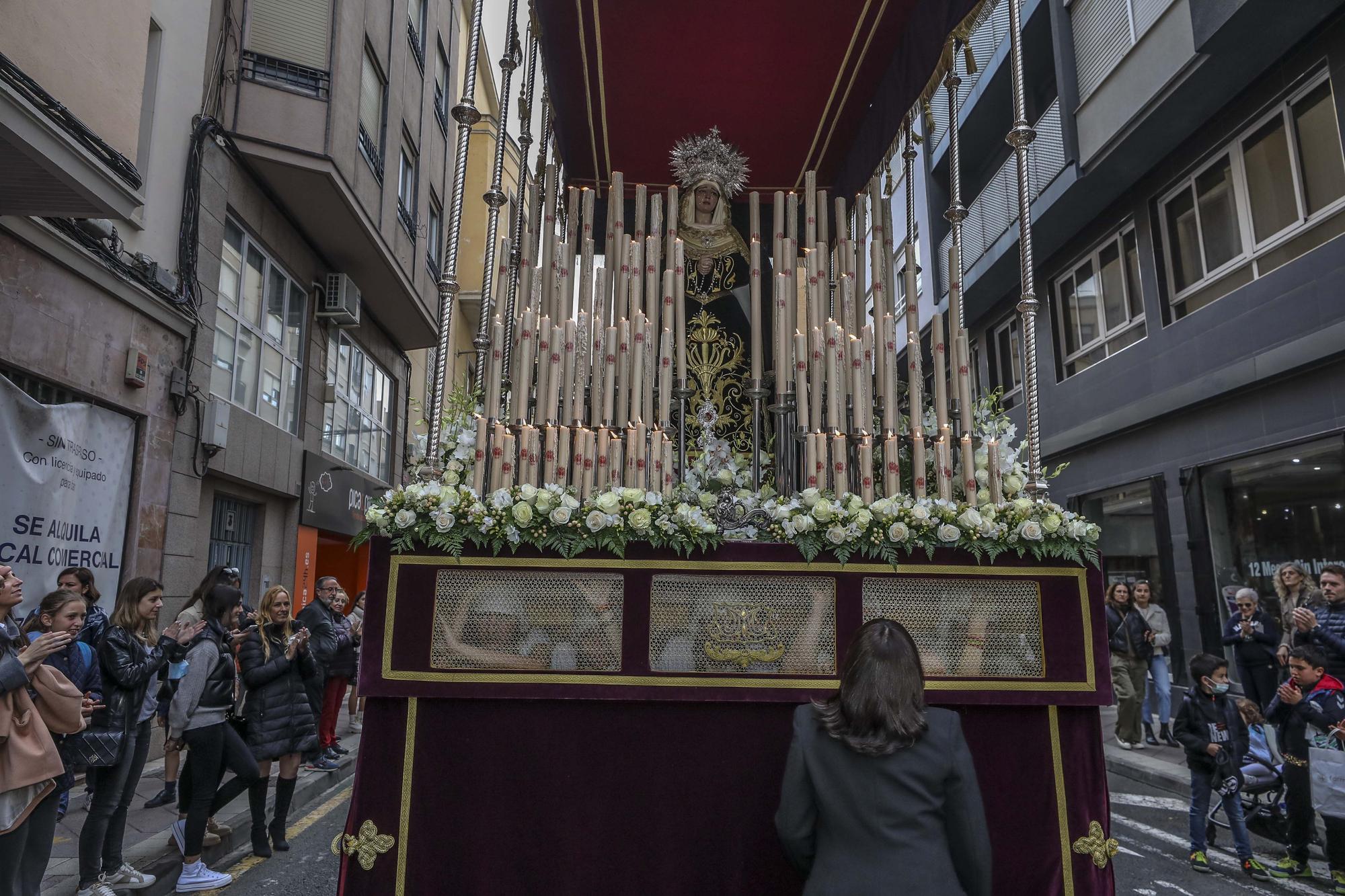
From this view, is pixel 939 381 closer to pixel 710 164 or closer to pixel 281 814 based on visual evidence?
pixel 710 164

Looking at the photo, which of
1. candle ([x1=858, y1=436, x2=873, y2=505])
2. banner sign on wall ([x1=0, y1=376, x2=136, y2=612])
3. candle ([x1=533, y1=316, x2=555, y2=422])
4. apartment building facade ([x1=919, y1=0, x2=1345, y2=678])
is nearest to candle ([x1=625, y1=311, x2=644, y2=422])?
candle ([x1=533, y1=316, x2=555, y2=422])

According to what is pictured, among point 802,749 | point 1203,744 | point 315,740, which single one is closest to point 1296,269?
point 1203,744

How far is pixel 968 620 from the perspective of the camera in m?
3.47

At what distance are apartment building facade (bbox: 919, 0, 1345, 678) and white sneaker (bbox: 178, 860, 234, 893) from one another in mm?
7718

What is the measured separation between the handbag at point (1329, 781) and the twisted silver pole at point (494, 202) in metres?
5.01

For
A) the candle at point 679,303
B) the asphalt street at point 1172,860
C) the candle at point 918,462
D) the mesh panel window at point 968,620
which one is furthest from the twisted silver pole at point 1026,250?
the asphalt street at point 1172,860

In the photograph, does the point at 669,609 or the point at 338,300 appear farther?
the point at 338,300

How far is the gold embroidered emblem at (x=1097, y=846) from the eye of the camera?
330 cm

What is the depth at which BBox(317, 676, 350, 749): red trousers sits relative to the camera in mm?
8211

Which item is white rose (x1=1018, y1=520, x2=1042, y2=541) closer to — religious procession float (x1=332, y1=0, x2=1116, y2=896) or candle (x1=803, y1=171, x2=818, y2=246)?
religious procession float (x1=332, y1=0, x2=1116, y2=896)

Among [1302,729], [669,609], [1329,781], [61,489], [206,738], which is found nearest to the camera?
[669,609]

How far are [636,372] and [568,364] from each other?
359 millimetres

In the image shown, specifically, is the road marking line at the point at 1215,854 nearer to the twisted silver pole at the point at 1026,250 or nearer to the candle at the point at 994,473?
the twisted silver pole at the point at 1026,250

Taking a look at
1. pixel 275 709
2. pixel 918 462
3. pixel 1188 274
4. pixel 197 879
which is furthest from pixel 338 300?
pixel 1188 274
